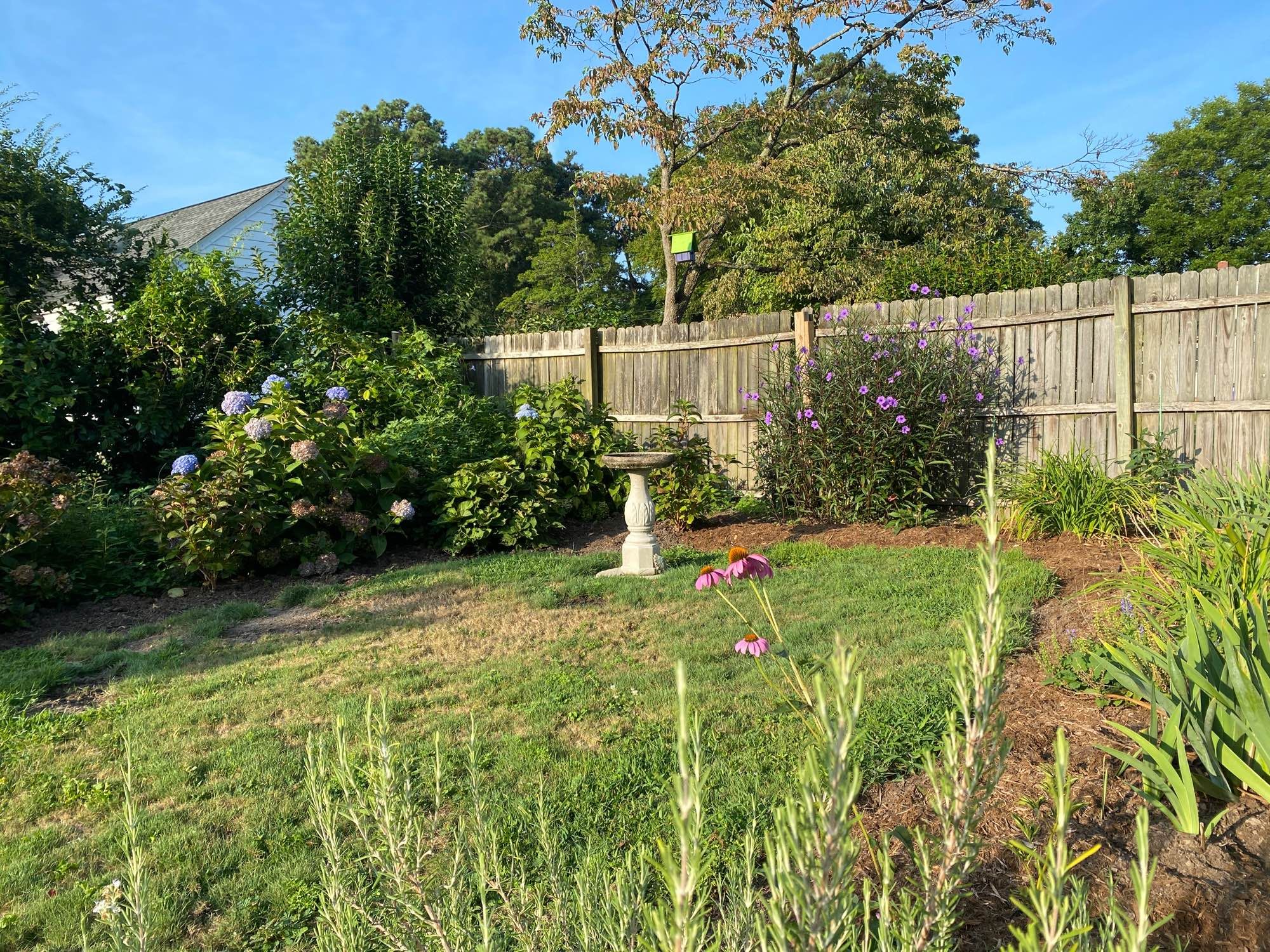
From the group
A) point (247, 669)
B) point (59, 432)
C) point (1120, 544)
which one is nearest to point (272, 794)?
point (247, 669)

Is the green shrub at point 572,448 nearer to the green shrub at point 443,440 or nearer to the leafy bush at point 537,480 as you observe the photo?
the leafy bush at point 537,480

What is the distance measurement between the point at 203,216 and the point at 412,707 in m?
20.2

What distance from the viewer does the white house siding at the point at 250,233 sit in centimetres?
1786

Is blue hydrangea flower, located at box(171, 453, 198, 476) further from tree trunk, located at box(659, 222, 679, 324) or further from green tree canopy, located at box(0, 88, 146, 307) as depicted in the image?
tree trunk, located at box(659, 222, 679, 324)

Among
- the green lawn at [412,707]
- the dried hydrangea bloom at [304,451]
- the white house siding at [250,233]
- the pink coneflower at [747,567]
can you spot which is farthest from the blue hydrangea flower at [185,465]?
the white house siding at [250,233]

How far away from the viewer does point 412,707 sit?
12.0 ft

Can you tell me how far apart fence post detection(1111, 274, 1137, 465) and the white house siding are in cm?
1580

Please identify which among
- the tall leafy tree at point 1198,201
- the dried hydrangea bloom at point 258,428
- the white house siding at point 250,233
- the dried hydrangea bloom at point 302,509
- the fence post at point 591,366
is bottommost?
the dried hydrangea bloom at point 302,509

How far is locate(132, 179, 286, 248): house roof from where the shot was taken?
18.2m

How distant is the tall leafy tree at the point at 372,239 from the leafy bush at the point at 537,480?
3.06 meters

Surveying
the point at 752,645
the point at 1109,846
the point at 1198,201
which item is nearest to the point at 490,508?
the point at 752,645

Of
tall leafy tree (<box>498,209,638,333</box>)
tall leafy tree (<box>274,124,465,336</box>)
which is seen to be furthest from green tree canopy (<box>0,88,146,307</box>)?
tall leafy tree (<box>498,209,638,333</box>)

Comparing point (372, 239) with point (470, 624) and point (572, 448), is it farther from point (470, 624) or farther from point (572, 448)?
point (470, 624)

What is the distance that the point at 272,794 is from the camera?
293 cm
